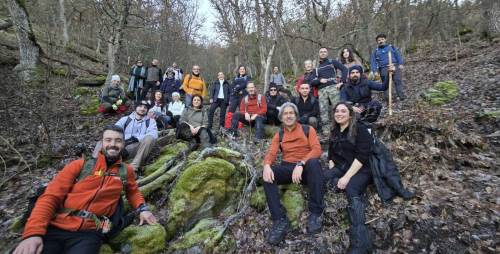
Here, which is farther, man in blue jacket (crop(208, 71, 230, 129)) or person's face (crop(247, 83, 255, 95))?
man in blue jacket (crop(208, 71, 230, 129))

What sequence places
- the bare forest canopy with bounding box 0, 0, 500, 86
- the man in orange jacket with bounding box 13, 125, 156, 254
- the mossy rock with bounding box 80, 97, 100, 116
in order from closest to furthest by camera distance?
the man in orange jacket with bounding box 13, 125, 156, 254 < the mossy rock with bounding box 80, 97, 100, 116 < the bare forest canopy with bounding box 0, 0, 500, 86

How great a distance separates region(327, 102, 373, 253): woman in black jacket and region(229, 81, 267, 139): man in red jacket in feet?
10.2

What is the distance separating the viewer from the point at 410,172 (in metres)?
4.97

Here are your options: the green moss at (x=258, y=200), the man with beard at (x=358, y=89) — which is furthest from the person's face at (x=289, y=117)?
the man with beard at (x=358, y=89)

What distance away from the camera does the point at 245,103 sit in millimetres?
8156

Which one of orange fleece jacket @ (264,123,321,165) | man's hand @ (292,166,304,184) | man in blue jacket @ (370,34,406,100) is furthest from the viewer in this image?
man in blue jacket @ (370,34,406,100)

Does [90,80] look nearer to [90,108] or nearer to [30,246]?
[90,108]

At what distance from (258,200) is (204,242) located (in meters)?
1.18

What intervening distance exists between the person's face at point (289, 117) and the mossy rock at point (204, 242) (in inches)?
78.0

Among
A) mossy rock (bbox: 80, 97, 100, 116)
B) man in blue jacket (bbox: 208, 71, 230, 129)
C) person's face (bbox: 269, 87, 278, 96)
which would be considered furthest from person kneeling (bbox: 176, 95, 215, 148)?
mossy rock (bbox: 80, 97, 100, 116)

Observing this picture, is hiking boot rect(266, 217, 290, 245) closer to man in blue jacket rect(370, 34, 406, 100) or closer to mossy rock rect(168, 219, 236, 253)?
mossy rock rect(168, 219, 236, 253)

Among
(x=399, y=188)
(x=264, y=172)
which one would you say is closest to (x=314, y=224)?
(x=264, y=172)

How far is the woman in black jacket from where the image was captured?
3820 millimetres

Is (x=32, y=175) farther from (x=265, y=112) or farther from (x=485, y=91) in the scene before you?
(x=485, y=91)
